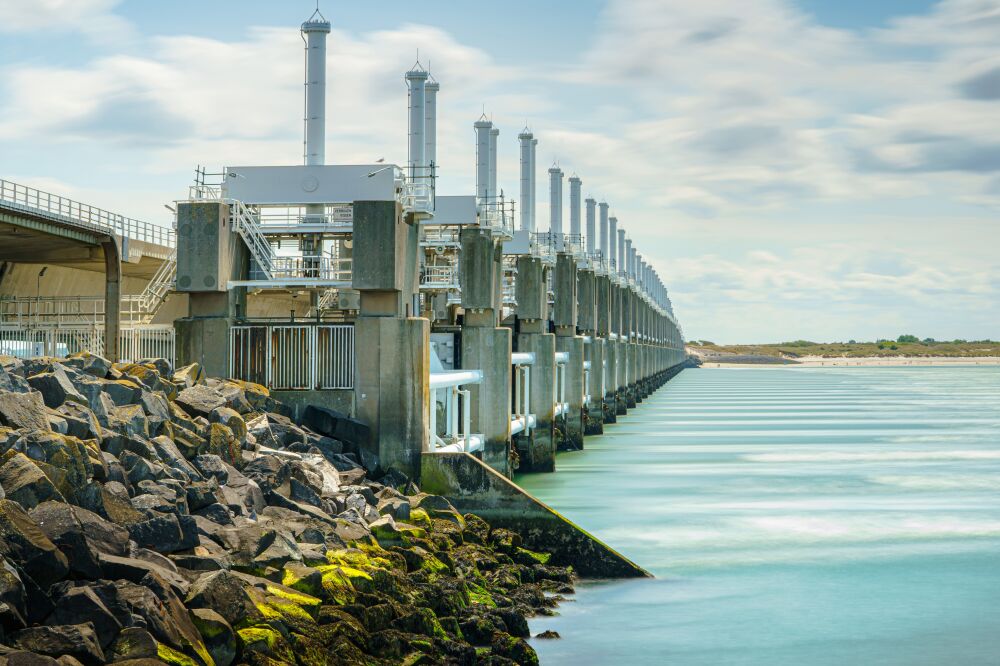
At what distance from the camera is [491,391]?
35.1 m

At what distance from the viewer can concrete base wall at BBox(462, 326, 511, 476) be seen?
115 ft

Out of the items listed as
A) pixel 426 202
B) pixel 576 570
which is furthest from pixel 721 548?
pixel 426 202

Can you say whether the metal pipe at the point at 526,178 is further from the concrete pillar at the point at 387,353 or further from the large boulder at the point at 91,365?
the large boulder at the point at 91,365

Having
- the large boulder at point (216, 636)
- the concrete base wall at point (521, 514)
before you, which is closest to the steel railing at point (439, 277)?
the concrete base wall at point (521, 514)

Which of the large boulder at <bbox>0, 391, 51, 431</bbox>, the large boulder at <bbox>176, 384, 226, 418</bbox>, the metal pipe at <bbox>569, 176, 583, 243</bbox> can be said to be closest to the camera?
the large boulder at <bbox>0, 391, 51, 431</bbox>

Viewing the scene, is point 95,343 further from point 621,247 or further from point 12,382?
point 621,247

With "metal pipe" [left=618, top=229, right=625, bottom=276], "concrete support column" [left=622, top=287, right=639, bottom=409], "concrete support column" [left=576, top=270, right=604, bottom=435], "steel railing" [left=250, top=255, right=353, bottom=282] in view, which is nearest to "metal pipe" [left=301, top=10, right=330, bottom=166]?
"steel railing" [left=250, top=255, right=353, bottom=282]

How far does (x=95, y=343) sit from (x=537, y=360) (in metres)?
16.4

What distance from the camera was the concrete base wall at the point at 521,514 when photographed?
2175 centimetres

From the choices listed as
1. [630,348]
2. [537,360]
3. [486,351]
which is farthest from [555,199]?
[486,351]

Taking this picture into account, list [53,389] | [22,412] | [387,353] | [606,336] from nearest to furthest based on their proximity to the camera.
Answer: [22,412] → [53,389] → [387,353] → [606,336]

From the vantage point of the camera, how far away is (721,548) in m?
26.8

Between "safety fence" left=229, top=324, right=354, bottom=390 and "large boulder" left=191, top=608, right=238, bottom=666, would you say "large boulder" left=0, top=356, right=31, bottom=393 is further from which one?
"safety fence" left=229, top=324, right=354, bottom=390

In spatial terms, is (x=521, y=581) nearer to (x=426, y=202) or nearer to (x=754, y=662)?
(x=754, y=662)
